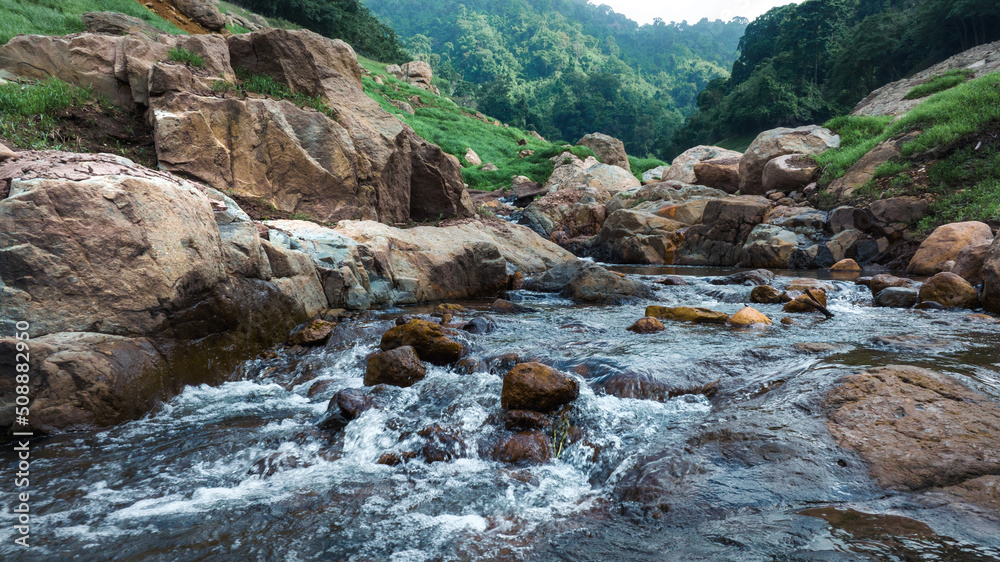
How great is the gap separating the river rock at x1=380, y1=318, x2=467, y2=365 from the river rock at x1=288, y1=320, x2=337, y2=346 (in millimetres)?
900

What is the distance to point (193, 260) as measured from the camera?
180 inches

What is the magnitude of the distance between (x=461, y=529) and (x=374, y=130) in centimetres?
952

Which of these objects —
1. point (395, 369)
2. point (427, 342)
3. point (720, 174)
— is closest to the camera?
point (395, 369)

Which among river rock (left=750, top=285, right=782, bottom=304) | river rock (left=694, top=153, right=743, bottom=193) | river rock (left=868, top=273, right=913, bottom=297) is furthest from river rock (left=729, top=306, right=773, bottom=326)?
river rock (left=694, top=153, right=743, bottom=193)

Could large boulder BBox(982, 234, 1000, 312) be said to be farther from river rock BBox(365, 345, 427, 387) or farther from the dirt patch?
the dirt patch

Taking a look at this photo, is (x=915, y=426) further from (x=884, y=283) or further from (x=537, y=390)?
(x=884, y=283)

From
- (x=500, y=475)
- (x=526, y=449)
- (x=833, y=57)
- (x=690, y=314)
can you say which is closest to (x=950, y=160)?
(x=690, y=314)

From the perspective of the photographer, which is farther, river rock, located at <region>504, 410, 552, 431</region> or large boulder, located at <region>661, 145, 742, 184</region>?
large boulder, located at <region>661, 145, 742, 184</region>

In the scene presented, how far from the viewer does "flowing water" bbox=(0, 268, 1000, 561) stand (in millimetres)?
2287

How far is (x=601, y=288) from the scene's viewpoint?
8.65 metres

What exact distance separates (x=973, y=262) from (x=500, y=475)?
839cm

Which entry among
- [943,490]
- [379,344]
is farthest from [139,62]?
[943,490]

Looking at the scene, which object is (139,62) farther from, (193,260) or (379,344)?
(379,344)

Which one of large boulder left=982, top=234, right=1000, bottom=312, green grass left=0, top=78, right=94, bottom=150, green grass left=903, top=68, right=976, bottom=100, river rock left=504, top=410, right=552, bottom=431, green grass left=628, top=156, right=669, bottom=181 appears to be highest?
green grass left=903, top=68, right=976, bottom=100
